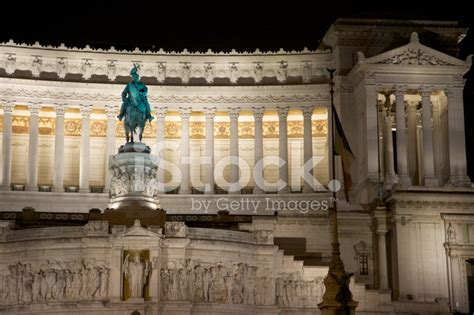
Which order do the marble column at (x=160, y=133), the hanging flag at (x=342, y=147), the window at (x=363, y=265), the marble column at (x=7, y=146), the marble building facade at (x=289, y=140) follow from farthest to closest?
the marble column at (x=160, y=133), the marble column at (x=7, y=146), the window at (x=363, y=265), the marble building facade at (x=289, y=140), the hanging flag at (x=342, y=147)

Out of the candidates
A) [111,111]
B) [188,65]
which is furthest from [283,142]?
[111,111]

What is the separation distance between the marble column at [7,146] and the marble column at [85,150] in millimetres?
6336

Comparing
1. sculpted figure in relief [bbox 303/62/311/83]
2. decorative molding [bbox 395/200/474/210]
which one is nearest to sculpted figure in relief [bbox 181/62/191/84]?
sculpted figure in relief [bbox 303/62/311/83]

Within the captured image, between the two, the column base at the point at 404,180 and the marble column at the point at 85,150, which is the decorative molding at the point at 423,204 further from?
the marble column at the point at 85,150

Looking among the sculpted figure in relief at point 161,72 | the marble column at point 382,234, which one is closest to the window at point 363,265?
the marble column at point 382,234

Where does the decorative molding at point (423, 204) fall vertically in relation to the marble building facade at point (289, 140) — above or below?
below

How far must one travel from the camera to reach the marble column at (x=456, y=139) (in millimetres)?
96500

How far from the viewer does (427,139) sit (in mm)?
97188

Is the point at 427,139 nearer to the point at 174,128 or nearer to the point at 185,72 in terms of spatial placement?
the point at 185,72

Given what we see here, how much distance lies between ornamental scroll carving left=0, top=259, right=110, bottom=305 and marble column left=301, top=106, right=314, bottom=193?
38.4 metres

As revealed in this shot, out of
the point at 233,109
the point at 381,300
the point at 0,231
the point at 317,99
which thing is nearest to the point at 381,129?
the point at 317,99

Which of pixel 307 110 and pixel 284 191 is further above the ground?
pixel 307 110

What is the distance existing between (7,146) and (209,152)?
721 inches

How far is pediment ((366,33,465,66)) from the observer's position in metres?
97.9
